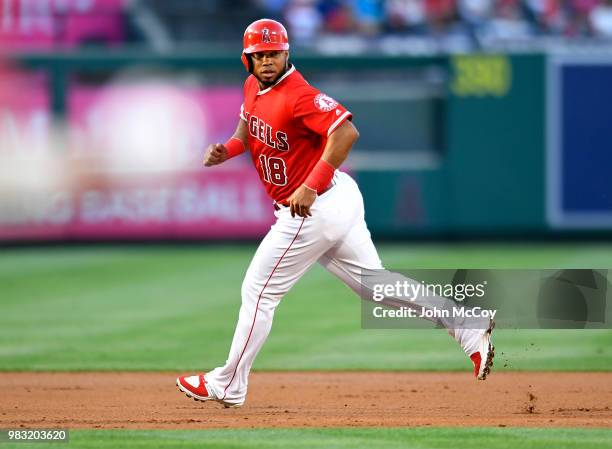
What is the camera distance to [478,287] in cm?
700

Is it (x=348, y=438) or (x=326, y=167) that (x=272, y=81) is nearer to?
(x=326, y=167)

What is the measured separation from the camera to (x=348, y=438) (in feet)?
19.8

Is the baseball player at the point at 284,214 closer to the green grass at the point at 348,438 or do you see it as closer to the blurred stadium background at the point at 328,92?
the green grass at the point at 348,438

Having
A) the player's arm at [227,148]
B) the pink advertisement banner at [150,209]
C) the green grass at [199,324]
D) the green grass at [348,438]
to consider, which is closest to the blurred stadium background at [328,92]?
the pink advertisement banner at [150,209]

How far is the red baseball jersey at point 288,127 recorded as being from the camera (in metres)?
6.52

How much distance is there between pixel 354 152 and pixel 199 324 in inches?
295

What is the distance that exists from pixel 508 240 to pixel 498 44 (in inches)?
112

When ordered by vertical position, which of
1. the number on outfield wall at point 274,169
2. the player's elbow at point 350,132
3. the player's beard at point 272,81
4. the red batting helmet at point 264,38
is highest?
the red batting helmet at point 264,38

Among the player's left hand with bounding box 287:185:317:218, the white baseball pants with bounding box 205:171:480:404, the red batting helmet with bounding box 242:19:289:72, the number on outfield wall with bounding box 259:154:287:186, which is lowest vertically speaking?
the white baseball pants with bounding box 205:171:480:404

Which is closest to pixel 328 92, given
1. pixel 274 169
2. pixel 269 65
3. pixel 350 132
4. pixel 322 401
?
pixel 322 401

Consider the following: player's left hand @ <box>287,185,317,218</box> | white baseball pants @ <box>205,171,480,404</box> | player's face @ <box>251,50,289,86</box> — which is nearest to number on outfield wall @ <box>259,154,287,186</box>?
white baseball pants @ <box>205,171,480,404</box>

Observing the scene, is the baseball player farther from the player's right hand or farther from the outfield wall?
the outfield wall

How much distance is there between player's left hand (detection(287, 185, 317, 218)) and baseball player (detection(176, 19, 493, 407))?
31mm

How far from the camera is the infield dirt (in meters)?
6.61
